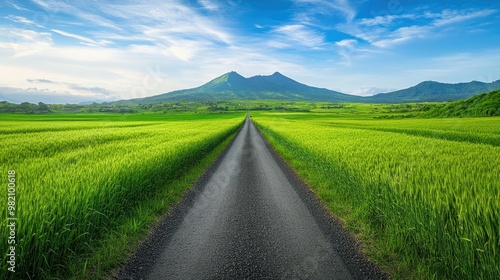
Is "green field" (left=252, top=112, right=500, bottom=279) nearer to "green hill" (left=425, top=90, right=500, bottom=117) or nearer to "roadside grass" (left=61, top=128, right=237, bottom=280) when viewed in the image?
"roadside grass" (left=61, top=128, right=237, bottom=280)

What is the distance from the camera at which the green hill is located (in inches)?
2179

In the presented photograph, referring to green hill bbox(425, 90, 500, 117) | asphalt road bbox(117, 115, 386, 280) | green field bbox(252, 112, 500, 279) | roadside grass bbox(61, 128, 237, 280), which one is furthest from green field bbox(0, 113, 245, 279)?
green hill bbox(425, 90, 500, 117)

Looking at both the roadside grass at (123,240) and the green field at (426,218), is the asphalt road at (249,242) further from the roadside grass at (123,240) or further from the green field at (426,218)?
the green field at (426,218)

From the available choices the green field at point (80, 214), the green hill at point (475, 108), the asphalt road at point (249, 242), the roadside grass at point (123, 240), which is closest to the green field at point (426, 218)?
the asphalt road at point (249, 242)

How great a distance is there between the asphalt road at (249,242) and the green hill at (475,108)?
223 feet

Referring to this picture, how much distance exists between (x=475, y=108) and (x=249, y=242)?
74616mm

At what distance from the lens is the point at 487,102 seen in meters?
57.7

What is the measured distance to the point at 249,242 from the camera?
6.07 metres

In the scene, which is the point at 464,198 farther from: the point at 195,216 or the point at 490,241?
the point at 195,216

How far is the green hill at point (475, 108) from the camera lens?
55.3 m

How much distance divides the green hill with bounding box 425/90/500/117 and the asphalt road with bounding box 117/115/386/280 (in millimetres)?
68049

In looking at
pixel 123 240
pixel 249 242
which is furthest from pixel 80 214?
pixel 249 242

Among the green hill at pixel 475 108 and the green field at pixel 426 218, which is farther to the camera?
the green hill at pixel 475 108

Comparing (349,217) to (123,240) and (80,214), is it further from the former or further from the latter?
(80,214)
